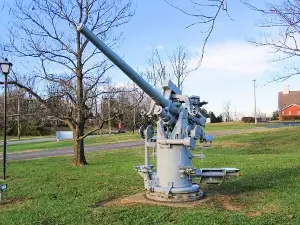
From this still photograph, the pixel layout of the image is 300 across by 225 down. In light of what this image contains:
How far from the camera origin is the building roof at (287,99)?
8756 cm

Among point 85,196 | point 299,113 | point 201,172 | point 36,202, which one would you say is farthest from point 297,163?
point 299,113

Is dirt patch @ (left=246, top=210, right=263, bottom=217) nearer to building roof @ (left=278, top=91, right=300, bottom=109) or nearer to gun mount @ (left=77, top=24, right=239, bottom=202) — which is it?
gun mount @ (left=77, top=24, right=239, bottom=202)

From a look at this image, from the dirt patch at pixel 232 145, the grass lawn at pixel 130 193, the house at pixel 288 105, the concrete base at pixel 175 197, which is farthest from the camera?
the house at pixel 288 105

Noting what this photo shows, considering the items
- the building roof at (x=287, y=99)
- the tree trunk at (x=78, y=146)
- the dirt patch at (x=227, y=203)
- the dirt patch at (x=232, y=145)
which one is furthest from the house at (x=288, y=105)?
the dirt patch at (x=227, y=203)

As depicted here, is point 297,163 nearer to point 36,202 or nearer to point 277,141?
point 36,202

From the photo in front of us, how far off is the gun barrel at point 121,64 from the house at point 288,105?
262 ft

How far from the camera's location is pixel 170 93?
8.78 m

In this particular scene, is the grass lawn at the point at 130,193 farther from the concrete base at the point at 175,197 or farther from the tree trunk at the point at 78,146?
the tree trunk at the point at 78,146

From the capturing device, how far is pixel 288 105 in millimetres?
86875

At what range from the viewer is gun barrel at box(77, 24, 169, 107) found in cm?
673

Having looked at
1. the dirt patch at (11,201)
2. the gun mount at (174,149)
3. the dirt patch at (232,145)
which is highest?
the gun mount at (174,149)

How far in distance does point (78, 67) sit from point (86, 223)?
32.2ft

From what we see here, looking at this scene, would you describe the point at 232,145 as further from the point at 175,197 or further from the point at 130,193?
the point at 175,197

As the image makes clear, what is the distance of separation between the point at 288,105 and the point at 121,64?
84.5 m
